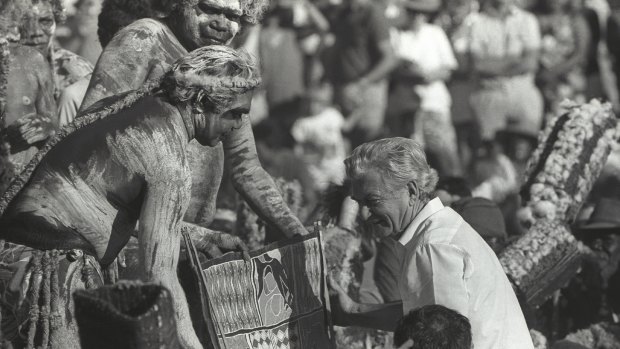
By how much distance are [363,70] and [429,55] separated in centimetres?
77

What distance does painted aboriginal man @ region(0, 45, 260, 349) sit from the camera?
17.3ft

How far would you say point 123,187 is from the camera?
211 inches

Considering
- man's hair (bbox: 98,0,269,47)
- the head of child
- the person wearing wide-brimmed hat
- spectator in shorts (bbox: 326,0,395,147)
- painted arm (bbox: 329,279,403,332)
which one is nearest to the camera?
painted arm (bbox: 329,279,403,332)

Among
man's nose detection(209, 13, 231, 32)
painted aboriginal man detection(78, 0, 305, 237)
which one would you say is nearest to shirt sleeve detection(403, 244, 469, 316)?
painted aboriginal man detection(78, 0, 305, 237)

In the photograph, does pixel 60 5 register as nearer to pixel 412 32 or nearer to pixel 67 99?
pixel 67 99

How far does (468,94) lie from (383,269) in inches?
242

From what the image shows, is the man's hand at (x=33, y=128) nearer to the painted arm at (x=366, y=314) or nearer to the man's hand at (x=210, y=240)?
the man's hand at (x=210, y=240)

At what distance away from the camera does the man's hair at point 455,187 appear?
9.17 m

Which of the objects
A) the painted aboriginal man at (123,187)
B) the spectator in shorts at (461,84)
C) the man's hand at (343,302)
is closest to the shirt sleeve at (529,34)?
the spectator in shorts at (461,84)

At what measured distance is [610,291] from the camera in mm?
9430

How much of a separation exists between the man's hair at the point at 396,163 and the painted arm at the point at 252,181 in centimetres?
95

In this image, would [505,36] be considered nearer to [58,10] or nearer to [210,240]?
[58,10]

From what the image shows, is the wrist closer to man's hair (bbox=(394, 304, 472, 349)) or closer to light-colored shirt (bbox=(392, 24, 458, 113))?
light-colored shirt (bbox=(392, 24, 458, 113))

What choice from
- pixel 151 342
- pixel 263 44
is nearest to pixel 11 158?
pixel 151 342
